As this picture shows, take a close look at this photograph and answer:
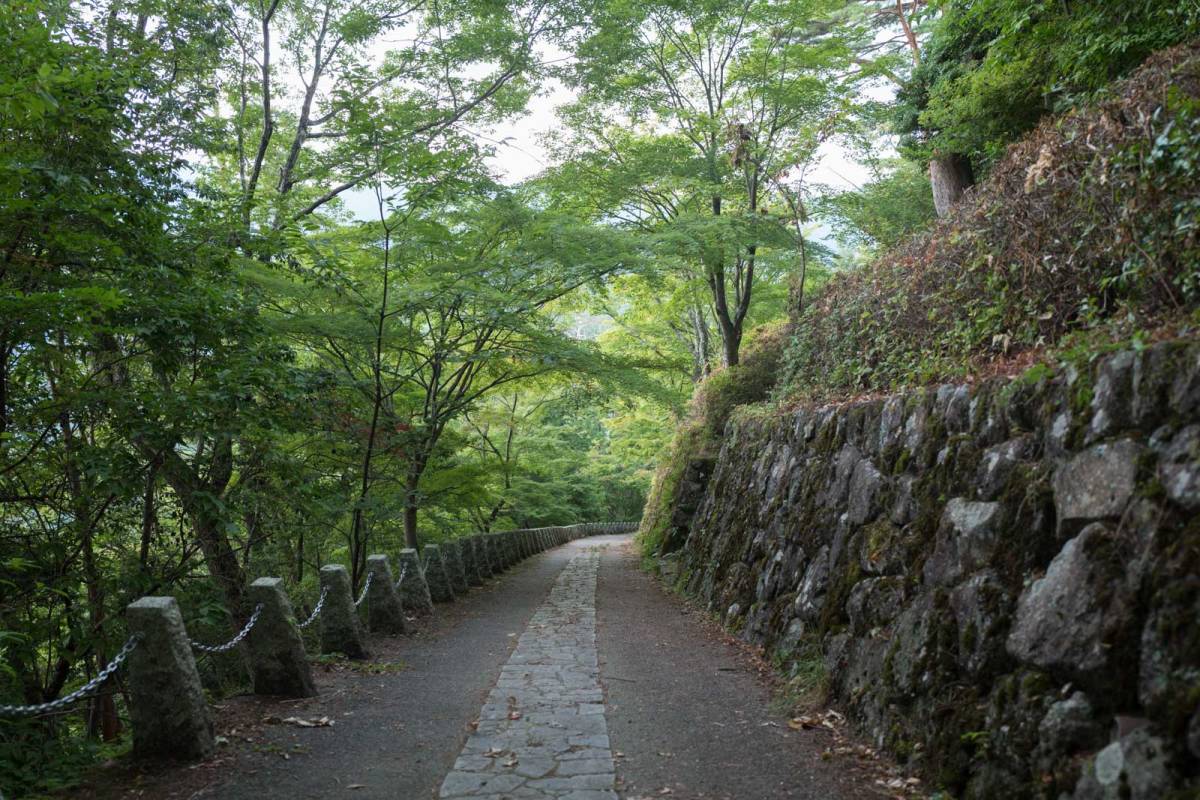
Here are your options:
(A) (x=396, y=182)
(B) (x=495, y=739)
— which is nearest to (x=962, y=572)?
(B) (x=495, y=739)

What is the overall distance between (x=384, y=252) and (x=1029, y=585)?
8.82 m

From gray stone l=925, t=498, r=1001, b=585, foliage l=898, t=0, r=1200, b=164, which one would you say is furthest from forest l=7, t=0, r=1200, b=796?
gray stone l=925, t=498, r=1001, b=585

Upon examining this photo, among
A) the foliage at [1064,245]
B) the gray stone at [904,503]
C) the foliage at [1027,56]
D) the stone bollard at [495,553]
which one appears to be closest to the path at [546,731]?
the gray stone at [904,503]

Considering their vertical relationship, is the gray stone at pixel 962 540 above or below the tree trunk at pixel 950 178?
below

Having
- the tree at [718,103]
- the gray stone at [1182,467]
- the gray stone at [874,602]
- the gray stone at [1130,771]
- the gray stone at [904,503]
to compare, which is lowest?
the gray stone at [1130,771]

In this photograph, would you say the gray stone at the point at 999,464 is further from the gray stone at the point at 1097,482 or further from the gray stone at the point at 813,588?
the gray stone at the point at 813,588

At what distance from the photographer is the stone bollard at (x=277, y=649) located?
5.52m

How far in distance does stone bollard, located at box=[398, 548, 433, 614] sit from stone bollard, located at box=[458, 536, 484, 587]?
3268 millimetres

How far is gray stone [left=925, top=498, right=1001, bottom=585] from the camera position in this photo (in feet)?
12.5

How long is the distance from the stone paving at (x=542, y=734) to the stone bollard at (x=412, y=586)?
236cm

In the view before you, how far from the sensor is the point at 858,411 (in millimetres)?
6488

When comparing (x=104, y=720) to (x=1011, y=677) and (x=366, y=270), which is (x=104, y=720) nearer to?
(x=366, y=270)

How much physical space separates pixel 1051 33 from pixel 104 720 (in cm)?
1128

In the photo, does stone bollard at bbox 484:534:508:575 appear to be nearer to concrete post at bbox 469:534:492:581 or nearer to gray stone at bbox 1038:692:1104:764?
concrete post at bbox 469:534:492:581
